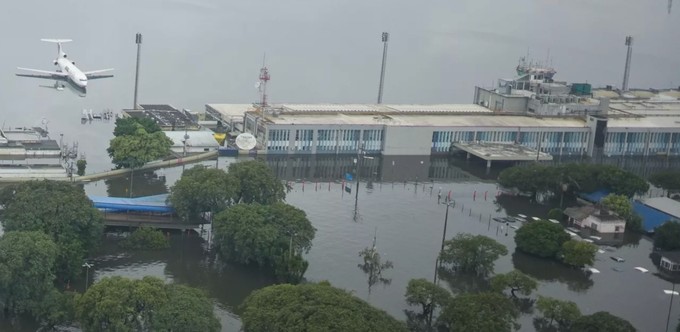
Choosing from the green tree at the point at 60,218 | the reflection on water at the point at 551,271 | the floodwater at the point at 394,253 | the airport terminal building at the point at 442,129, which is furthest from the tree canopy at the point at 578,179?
the green tree at the point at 60,218

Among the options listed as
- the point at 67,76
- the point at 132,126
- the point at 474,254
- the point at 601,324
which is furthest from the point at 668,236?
the point at 67,76

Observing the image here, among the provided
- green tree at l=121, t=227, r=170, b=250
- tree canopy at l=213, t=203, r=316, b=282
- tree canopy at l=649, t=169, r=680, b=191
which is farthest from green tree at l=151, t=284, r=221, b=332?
tree canopy at l=649, t=169, r=680, b=191

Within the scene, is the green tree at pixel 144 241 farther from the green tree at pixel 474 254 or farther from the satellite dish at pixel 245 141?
the satellite dish at pixel 245 141

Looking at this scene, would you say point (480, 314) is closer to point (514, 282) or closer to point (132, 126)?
point (514, 282)

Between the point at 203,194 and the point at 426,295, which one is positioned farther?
the point at 203,194

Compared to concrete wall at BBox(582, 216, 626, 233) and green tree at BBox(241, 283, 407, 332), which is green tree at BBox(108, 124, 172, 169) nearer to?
concrete wall at BBox(582, 216, 626, 233)

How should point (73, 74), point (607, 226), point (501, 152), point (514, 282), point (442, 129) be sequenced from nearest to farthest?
point (514, 282) → point (607, 226) → point (501, 152) → point (442, 129) → point (73, 74)
